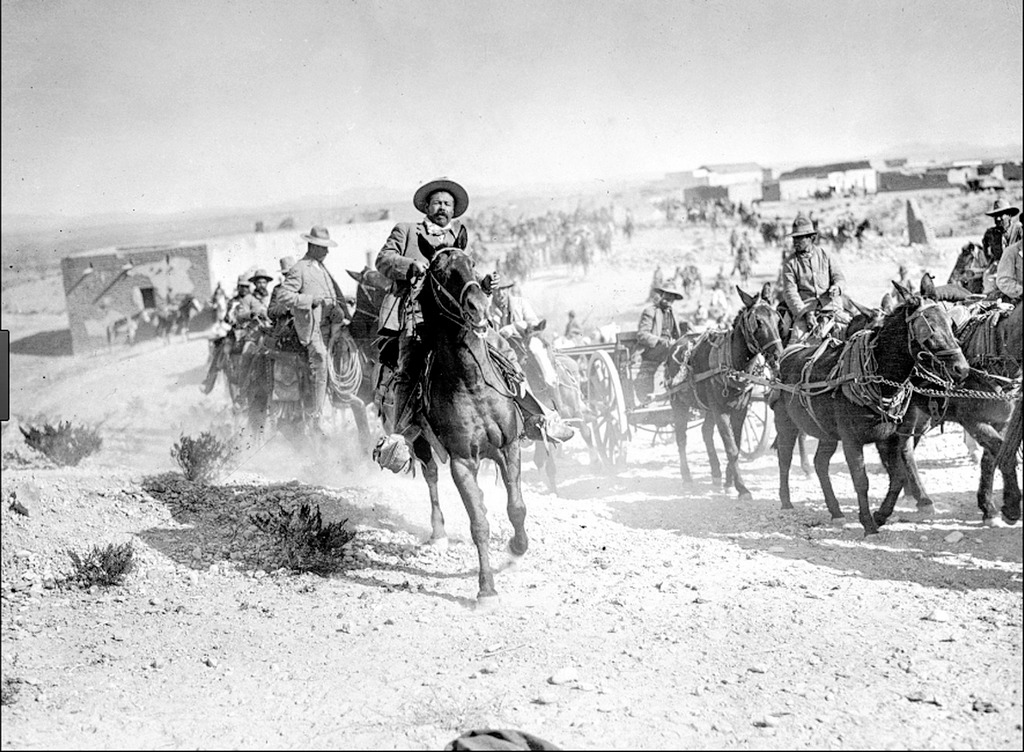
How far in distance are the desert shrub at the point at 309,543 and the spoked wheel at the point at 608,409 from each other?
401cm

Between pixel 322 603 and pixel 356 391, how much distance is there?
12.9ft

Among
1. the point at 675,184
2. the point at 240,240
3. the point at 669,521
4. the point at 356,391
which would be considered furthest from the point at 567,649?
the point at 675,184

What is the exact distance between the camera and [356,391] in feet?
33.1

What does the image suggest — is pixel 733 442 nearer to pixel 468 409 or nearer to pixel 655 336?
pixel 655 336

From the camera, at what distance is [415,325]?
21.4 feet

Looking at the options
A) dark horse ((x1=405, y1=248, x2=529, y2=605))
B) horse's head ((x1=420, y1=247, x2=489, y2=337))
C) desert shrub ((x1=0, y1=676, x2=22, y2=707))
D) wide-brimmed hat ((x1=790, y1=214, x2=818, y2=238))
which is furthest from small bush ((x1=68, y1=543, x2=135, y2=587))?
wide-brimmed hat ((x1=790, y1=214, x2=818, y2=238))

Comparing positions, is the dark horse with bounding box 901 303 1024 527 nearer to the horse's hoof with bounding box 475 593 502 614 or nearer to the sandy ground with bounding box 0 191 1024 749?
the sandy ground with bounding box 0 191 1024 749

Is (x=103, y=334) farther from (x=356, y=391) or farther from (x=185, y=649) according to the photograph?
(x=185, y=649)

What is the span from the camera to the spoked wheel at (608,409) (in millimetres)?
10406

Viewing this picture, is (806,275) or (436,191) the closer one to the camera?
(436,191)

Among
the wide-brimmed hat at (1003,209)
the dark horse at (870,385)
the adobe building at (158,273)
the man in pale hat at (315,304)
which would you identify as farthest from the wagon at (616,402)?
the adobe building at (158,273)

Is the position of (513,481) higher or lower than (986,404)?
lower

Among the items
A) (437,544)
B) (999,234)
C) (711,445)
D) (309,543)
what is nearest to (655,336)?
(711,445)

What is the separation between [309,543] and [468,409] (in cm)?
184
